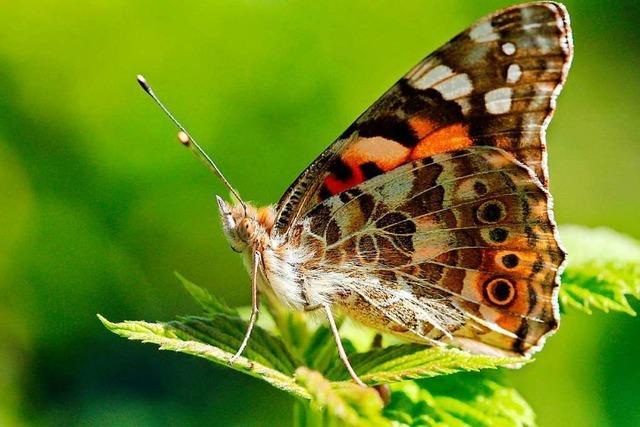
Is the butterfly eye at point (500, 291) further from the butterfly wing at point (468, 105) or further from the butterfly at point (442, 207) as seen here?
the butterfly wing at point (468, 105)

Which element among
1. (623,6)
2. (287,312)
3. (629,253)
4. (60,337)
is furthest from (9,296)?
(623,6)

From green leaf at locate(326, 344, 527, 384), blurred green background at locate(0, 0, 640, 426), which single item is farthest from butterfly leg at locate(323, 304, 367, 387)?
blurred green background at locate(0, 0, 640, 426)

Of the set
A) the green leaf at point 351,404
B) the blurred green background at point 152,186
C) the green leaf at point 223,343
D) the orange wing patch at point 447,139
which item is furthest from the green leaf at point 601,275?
the blurred green background at point 152,186

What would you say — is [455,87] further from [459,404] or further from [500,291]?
[459,404]

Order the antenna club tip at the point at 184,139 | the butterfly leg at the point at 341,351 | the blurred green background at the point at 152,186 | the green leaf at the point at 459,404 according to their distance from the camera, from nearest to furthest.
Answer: the butterfly leg at the point at 341,351 < the green leaf at the point at 459,404 < the antenna club tip at the point at 184,139 < the blurred green background at the point at 152,186

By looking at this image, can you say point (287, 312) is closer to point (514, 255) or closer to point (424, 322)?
point (424, 322)
